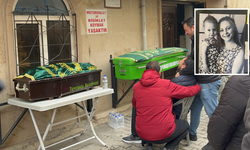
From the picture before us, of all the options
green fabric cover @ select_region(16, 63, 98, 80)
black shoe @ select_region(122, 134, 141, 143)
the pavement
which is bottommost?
the pavement

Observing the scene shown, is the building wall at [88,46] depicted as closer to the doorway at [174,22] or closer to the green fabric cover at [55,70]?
the green fabric cover at [55,70]

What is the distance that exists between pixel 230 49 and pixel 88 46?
157 inches

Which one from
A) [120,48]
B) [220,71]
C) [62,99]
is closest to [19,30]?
[62,99]

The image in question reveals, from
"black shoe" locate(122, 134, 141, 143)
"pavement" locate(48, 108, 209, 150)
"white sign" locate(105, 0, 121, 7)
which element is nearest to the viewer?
"pavement" locate(48, 108, 209, 150)

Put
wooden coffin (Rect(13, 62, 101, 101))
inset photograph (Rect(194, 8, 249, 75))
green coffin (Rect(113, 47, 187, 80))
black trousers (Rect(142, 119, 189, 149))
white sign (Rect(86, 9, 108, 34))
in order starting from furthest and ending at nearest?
1. white sign (Rect(86, 9, 108, 34))
2. green coffin (Rect(113, 47, 187, 80))
3. wooden coffin (Rect(13, 62, 101, 101))
4. black trousers (Rect(142, 119, 189, 149))
5. inset photograph (Rect(194, 8, 249, 75))

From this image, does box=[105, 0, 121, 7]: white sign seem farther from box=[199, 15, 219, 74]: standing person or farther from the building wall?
box=[199, 15, 219, 74]: standing person

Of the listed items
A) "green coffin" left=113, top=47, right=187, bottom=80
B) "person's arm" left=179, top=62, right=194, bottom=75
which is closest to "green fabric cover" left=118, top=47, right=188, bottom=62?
"green coffin" left=113, top=47, right=187, bottom=80

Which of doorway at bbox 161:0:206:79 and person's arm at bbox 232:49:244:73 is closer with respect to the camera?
person's arm at bbox 232:49:244:73

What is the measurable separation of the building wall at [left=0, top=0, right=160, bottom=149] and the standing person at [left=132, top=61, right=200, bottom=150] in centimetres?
198

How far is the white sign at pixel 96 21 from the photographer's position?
17.7ft

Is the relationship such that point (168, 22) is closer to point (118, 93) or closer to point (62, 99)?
point (118, 93)

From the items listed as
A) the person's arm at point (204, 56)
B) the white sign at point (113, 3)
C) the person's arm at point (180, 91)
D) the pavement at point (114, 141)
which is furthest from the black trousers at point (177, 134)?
the white sign at point (113, 3)

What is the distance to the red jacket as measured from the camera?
3.42 metres

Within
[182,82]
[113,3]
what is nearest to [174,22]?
[113,3]
